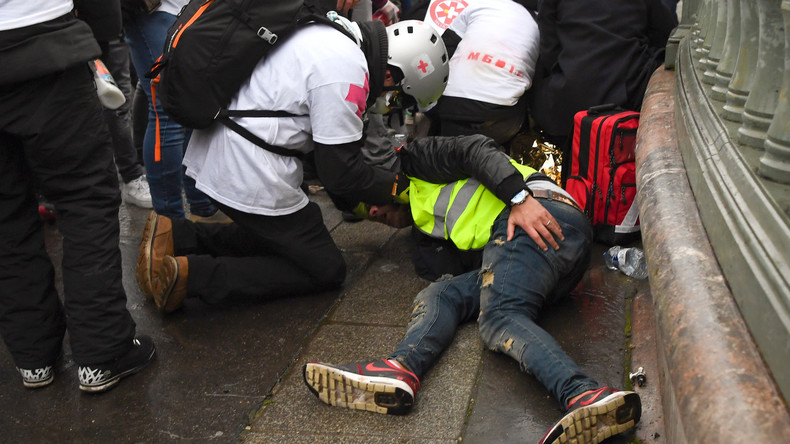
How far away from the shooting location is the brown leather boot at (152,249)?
3398 mm

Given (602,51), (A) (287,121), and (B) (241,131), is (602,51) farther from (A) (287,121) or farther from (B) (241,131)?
(B) (241,131)

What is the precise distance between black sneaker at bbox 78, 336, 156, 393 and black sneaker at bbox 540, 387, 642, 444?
157 centimetres

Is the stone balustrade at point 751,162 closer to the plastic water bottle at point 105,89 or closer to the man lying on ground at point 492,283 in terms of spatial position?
the man lying on ground at point 492,283

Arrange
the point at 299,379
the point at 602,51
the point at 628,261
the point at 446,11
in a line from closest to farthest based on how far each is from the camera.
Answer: the point at 299,379 → the point at 628,261 → the point at 602,51 → the point at 446,11

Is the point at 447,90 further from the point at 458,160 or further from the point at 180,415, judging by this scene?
the point at 180,415

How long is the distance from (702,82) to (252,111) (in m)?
1.73

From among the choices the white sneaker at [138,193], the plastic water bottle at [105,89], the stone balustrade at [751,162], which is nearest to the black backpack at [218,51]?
the plastic water bottle at [105,89]

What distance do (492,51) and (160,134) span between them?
6.21ft

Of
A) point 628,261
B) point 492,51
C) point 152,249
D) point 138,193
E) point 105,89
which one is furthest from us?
point 138,193

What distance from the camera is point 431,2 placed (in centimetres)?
486

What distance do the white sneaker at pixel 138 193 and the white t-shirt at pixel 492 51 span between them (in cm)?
201

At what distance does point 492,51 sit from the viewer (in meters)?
4.48

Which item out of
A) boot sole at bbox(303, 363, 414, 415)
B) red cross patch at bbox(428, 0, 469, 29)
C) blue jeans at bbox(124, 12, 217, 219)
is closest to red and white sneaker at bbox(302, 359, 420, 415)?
boot sole at bbox(303, 363, 414, 415)

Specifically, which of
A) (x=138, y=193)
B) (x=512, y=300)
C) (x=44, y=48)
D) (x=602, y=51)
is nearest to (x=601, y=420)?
(x=512, y=300)
